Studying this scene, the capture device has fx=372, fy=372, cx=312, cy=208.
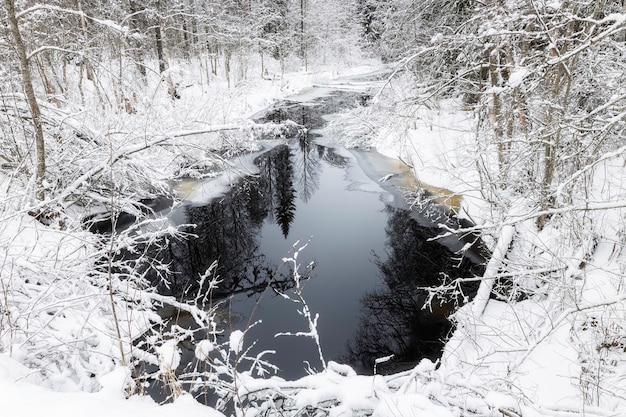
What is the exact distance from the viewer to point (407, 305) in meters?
7.56

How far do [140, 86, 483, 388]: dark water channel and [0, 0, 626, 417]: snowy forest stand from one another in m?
0.22

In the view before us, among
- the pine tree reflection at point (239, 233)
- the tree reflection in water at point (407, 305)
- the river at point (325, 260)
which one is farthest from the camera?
the pine tree reflection at point (239, 233)

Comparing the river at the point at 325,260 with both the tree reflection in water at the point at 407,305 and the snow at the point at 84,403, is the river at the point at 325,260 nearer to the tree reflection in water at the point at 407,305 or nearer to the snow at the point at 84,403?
the tree reflection in water at the point at 407,305

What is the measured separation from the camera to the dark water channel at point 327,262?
6715mm

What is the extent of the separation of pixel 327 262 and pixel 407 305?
Answer: 221cm

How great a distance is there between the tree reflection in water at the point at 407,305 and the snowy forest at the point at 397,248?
0.17 m

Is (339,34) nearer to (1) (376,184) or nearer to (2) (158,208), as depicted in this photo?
(1) (376,184)

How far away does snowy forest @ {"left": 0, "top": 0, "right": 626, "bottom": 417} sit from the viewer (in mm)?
2361

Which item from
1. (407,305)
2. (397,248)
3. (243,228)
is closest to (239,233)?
(243,228)

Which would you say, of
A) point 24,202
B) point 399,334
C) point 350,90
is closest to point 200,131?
point 24,202

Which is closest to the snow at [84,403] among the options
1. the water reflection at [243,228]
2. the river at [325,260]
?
the river at [325,260]

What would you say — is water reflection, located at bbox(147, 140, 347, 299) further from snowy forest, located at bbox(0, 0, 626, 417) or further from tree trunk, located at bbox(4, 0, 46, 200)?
tree trunk, located at bbox(4, 0, 46, 200)

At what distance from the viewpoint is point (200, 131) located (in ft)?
18.5

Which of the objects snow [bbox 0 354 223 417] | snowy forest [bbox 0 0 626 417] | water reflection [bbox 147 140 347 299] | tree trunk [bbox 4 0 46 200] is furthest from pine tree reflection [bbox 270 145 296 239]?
snow [bbox 0 354 223 417]
